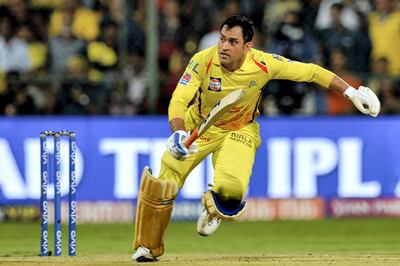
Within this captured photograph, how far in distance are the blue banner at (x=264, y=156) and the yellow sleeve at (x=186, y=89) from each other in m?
4.91

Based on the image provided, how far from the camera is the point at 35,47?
1541cm

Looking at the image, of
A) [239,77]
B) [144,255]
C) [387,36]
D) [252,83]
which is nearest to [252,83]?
[252,83]

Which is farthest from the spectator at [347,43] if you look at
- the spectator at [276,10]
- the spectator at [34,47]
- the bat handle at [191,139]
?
the bat handle at [191,139]

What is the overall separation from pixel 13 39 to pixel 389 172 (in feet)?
17.0

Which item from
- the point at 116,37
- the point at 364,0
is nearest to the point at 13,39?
the point at 116,37

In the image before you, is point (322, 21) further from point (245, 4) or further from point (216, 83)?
point (216, 83)

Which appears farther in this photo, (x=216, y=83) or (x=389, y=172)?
(x=389, y=172)

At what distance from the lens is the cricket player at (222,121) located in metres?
9.61

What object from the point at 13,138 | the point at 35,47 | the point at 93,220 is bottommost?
the point at 93,220

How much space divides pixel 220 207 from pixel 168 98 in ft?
18.3

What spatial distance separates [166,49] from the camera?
15.4 meters

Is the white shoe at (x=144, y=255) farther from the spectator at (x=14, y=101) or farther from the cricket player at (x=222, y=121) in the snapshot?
the spectator at (x=14, y=101)

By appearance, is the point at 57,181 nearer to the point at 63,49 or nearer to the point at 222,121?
the point at 222,121

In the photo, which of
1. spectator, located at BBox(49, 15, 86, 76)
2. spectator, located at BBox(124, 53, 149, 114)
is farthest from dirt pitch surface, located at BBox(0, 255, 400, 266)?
spectator, located at BBox(49, 15, 86, 76)
